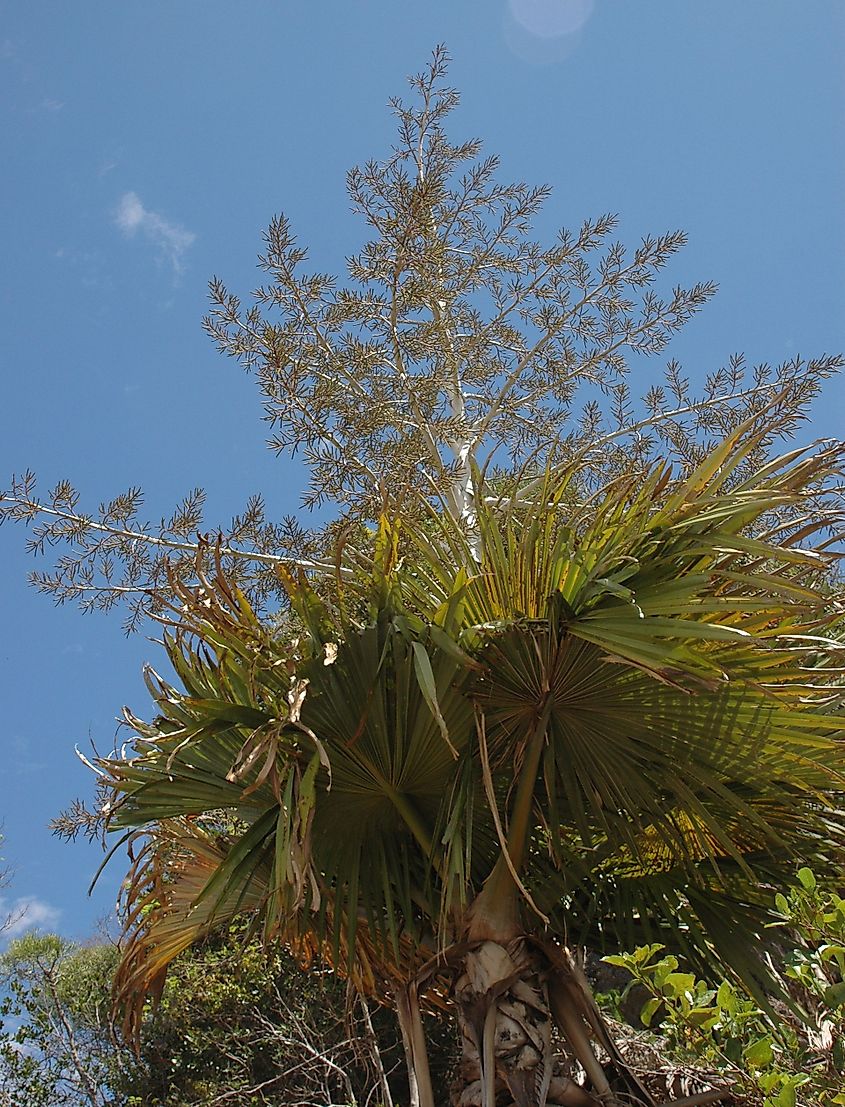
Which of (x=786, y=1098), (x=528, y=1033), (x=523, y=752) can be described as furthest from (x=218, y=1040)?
(x=786, y=1098)

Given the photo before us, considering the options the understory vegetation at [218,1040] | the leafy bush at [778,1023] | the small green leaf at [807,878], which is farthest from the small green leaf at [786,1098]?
the understory vegetation at [218,1040]

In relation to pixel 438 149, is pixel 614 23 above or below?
above

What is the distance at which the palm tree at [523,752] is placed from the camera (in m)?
2.80

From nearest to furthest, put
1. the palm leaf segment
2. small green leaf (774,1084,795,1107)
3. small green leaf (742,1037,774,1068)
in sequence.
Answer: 1. small green leaf (774,1084,795,1107)
2. small green leaf (742,1037,774,1068)
3. the palm leaf segment

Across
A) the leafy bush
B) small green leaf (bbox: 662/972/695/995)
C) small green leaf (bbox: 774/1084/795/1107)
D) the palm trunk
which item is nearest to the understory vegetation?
the palm trunk

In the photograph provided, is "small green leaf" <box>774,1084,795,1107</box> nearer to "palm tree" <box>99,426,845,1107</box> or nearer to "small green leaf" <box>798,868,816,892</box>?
"small green leaf" <box>798,868,816,892</box>

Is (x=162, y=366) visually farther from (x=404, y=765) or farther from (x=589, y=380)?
(x=404, y=765)

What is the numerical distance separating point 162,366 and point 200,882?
21.4 ft

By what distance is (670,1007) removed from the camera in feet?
8.21

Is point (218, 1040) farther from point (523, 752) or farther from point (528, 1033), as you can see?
point (523, 752)

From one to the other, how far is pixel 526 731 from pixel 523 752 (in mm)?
64

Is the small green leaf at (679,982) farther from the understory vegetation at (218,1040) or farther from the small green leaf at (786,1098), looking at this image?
the understory vegetation at (218,1040)

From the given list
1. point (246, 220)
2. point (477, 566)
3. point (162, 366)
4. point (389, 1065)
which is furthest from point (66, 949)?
point (477, 566)

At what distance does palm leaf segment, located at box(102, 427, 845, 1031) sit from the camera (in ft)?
9.16
